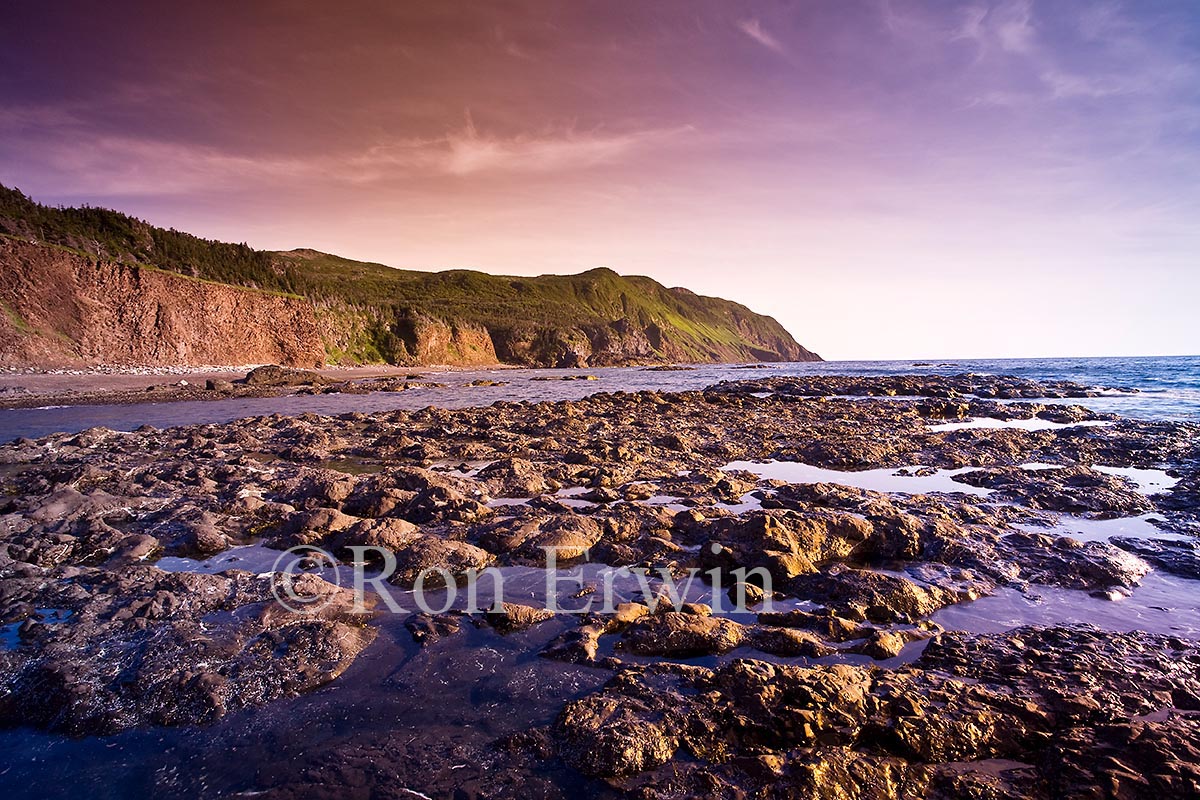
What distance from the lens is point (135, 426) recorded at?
2317cm

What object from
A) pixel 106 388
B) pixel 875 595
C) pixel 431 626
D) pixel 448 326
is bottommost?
pixel 431 626

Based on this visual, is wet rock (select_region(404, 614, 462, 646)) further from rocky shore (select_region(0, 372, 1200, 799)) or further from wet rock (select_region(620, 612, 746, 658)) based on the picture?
wet rock (select_region(620, 612, 746, 658))

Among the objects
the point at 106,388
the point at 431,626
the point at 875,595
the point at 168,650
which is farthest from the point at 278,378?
the point at 875,595

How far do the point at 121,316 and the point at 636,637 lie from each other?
7277cm

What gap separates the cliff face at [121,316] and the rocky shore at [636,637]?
51.2m

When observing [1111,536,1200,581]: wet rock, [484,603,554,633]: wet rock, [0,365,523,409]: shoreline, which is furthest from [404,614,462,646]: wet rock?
[0,365,523,409]: shoreline

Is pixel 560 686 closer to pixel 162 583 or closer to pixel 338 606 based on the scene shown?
pixel 338 606

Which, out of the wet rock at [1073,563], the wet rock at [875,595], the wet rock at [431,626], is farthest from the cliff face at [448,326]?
the wet rock at [1073,563]

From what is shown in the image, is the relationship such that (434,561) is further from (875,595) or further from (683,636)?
(875,595)

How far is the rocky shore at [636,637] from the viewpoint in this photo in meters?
4.17

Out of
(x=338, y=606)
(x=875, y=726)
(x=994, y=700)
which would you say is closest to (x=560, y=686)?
(x=875, y=726)

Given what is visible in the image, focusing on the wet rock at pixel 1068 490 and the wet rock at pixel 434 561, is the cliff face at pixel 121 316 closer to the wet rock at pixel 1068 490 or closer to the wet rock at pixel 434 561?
the wet rock at pixel 434 561

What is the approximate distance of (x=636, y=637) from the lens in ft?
19.8

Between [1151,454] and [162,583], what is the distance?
24.5 m
